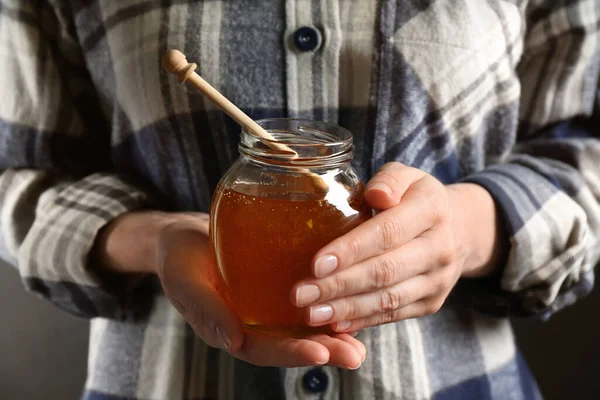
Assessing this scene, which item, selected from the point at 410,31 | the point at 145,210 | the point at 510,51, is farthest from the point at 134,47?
the point at 510,51

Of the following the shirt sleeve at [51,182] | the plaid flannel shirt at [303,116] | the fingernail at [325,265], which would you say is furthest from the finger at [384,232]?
the shirt sleeve at [51,182]

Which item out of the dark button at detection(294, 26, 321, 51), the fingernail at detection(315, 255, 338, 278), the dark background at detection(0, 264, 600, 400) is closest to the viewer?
the fingernail at detection(315, 255, 338, 278)

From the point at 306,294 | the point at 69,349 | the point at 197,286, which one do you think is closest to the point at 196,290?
the point at 197,286

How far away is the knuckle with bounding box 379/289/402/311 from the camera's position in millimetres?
430

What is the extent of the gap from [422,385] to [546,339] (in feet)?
1.85

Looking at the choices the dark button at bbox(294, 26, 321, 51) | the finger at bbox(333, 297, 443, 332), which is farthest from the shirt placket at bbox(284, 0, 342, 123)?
the finger at bbox(333, 297, 443, 332)

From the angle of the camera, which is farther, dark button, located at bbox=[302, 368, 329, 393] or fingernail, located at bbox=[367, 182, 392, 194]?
dark button, located at bbox=[302, 368, 329, 393]

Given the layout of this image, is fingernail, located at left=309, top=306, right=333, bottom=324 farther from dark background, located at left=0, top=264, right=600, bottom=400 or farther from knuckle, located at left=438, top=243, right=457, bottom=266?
dark background, located at left=0, top=264, right=600, bottom=400

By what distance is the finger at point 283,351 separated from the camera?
0.41 m

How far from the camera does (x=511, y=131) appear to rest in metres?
0.67

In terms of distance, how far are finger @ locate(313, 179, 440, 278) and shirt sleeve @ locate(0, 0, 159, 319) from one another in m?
0.31

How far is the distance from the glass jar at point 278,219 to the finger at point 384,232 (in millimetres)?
22

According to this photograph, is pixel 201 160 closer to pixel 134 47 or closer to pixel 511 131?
pixel 134 47

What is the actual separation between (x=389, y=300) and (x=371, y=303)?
19 mm
